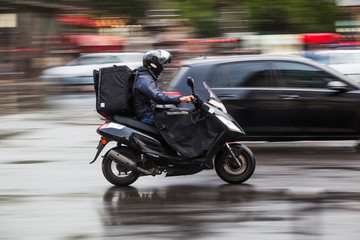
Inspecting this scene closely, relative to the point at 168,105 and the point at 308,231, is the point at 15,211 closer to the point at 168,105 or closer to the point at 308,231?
the point at 168,105

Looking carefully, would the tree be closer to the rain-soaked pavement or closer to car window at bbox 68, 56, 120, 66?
car window at bbox 68, 56, 120, 66

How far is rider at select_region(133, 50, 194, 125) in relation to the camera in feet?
26.2

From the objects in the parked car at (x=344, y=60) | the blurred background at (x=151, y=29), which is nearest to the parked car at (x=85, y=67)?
the blurred background at (x=151, y=29)

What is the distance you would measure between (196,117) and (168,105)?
1.20ft

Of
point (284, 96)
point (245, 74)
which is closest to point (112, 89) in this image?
point (245, 74)

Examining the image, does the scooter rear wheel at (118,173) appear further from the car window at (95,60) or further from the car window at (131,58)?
the car window at (131,58)

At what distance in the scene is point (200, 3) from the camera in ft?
99.0

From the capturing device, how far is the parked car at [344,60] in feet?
63.9

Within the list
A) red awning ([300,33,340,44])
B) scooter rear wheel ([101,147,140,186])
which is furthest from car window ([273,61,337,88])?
red awning ([300,33,340,44])

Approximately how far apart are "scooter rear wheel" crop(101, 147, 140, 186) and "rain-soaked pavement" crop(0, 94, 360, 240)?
109 millimetres

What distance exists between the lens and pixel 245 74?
1062 cm

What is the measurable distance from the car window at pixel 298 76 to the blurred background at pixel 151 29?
52.2ft

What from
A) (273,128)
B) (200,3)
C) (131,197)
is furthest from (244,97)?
(200,3)

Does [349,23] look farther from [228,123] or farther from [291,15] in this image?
[228,123]
